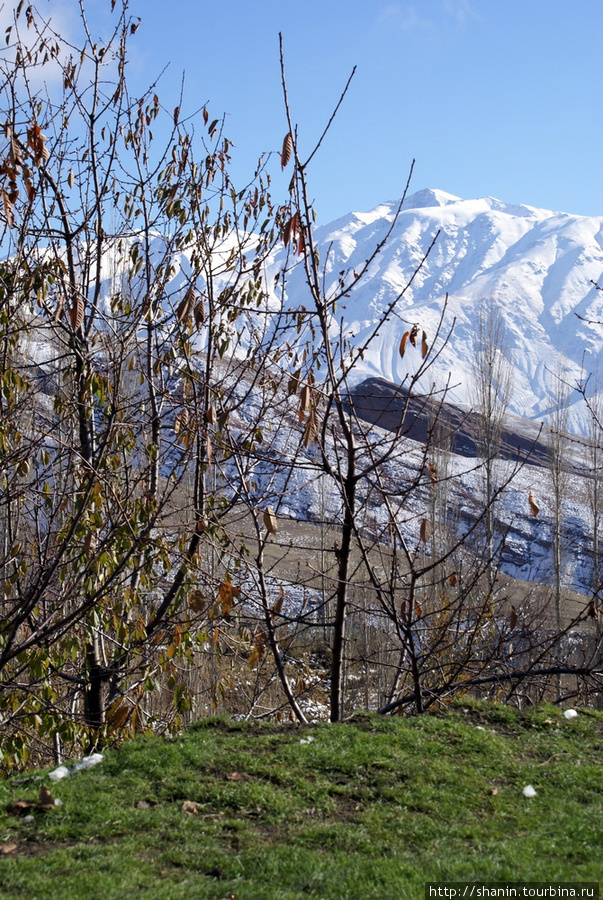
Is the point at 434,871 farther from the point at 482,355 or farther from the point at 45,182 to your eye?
the point at 482,355

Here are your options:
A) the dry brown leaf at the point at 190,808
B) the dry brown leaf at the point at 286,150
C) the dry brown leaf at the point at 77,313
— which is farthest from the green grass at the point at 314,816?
the dry brown leaf at the point at 286,150

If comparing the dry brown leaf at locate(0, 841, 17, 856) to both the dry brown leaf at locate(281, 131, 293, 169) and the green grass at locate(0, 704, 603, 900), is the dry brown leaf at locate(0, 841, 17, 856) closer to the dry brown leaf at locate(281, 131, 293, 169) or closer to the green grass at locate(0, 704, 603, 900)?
the green grass at locate(0, 704, 603, 900)

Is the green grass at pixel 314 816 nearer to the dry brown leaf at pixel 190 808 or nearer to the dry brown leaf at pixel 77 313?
the dry brown leaf at pixel 190 808

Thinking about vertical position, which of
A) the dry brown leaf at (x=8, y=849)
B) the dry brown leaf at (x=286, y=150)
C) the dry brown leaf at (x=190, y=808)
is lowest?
the dry brown leaf at (x=190, y=808)

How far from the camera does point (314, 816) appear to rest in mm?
4312

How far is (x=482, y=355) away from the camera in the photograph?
2903 cm

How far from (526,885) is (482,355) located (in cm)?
2698

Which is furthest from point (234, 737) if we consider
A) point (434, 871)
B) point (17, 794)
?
point (434, 871)

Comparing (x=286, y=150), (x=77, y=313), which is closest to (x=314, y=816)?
(x=77, y=313)

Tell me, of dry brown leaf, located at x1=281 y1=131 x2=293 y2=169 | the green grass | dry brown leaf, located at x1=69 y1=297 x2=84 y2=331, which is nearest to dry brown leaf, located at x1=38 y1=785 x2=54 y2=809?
the green grass

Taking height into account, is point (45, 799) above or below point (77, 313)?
below

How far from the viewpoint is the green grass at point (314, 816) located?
133 inches

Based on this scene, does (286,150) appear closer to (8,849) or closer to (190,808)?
(190,808)

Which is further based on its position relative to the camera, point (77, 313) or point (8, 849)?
point (77, 313)
